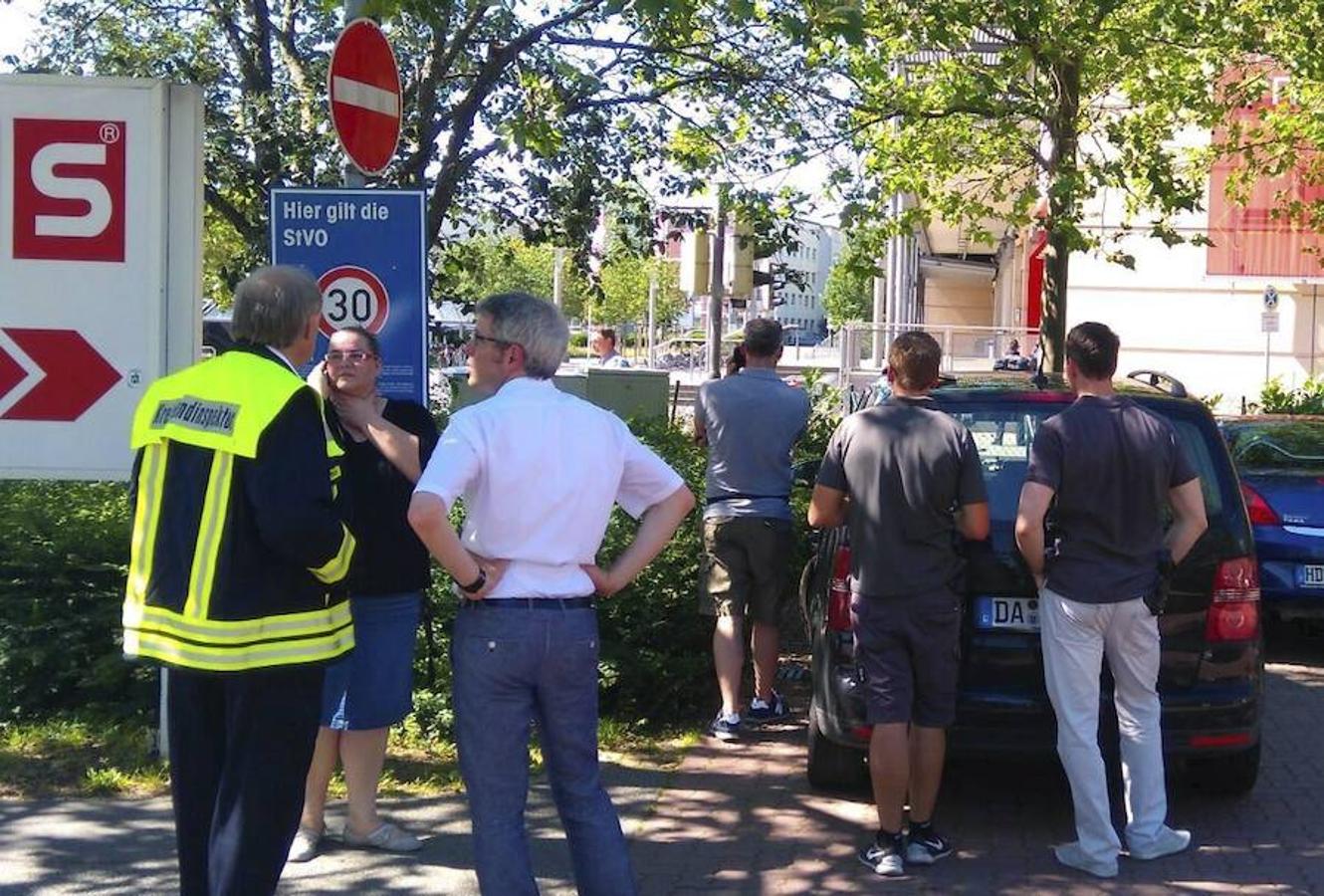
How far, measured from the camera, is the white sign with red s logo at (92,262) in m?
6.16

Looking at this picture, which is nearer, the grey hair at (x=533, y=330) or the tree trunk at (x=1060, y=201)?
the grey hair at (x=533, y=330)

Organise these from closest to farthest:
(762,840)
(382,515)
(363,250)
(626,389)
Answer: (382,515)
(762,840)
(363,250)
(626,389)

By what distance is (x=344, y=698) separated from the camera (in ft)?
→ 17.0

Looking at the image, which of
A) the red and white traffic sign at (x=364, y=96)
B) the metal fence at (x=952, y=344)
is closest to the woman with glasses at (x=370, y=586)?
the red and white traffic sign at (x=364, y=96)

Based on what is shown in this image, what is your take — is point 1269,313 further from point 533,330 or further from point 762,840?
point 533,330

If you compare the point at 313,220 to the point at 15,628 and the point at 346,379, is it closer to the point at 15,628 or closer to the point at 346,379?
the point at 346,379

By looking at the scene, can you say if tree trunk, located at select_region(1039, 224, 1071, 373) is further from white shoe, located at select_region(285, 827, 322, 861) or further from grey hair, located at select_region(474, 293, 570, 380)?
grey hair, located at select_region(474, 293, 570, 380)

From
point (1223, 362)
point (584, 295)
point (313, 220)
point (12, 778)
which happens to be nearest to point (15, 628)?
point (12, 778)

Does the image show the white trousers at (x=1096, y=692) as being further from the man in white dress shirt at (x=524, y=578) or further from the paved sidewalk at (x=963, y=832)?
the man in white dress shirt at (x=524, y=578)

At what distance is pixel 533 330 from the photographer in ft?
13.2

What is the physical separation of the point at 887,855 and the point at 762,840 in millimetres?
571

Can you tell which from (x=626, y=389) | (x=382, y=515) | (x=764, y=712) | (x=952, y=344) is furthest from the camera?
(x=952, y=344)

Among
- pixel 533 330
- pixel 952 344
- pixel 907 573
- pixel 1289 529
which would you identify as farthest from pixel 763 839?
pixel 952 344

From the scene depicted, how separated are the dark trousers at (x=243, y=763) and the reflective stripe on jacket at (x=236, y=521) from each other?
0.30ft
